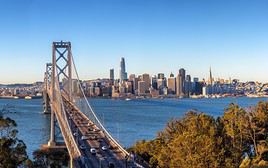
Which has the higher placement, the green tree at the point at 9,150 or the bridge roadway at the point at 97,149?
the green tree at the point at 9,150

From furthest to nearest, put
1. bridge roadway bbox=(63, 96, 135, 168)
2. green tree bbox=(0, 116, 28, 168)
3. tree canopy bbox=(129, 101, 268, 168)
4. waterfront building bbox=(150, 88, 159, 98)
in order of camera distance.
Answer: waterfront building bbox=(150, 88, 159, 98), bridge roadway bbox=(63, 96, 135, 168), tree canopy bbox=(129, 101, 268, 168), green tree bbox=(0, 116, 28, 168)

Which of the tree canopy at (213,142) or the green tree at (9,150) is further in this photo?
the tree canopy at (213,142)

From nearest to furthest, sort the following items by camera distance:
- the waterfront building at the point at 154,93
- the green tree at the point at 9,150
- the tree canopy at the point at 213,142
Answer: the green tree at the point at 9,150 → the tree canopy at the point at 213,142 → the waterfront building at the point at 154,93

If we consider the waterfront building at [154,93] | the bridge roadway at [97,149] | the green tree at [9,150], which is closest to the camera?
the green tree at [9,150]

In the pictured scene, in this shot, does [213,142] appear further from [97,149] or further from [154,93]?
[154,93]

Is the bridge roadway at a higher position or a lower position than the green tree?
lower

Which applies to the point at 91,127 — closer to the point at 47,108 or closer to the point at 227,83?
the point at 47,108

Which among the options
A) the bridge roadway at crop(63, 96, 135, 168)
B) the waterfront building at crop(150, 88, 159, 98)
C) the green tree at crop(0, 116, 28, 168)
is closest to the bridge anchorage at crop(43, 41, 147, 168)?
the bridge roadway at crop(63, 96, 135, 168)

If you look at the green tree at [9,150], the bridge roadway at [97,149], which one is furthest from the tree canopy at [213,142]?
the green tree at [9,150]

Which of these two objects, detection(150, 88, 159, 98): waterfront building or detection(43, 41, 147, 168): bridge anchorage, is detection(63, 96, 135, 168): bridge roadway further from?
detection(150, 88, 159, 98): waterfront building

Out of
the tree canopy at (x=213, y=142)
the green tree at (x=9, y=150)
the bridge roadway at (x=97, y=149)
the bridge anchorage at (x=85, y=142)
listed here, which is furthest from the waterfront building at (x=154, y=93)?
the green tree at (x=9, y=150)

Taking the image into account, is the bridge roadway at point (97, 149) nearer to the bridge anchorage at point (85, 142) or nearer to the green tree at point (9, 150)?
the bridge anchorage at point (85, 142)

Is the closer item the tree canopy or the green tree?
the green tree
